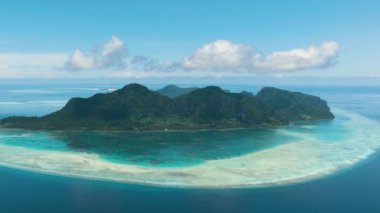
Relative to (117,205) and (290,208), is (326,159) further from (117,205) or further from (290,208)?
(117,205)

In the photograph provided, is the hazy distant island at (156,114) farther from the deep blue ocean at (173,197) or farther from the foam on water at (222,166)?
the deep blue ocean at (173,197)

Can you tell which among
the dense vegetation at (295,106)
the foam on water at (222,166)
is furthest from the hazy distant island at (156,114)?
the foam on water at (222,166)

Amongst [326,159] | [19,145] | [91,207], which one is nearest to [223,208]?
[91,207]

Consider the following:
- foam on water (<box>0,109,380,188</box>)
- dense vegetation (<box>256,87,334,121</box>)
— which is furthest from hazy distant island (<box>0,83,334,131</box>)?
foam on water (<box>0,109,380,188</box>)

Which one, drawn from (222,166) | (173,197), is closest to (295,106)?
(222,166)

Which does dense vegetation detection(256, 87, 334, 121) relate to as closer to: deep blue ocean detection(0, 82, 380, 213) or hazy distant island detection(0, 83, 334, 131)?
hazy distant island detection(0, 83, 334, 131)
